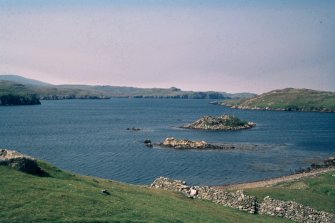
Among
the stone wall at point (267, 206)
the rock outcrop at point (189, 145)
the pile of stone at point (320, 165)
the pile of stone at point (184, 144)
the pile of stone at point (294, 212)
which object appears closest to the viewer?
the pile of stone at point (294, 212)

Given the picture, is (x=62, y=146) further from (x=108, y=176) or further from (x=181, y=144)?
(x=108, y=176)

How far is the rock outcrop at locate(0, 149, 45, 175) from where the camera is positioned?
3662 centimetres

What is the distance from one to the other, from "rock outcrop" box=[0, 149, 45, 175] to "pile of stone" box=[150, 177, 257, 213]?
699 inches

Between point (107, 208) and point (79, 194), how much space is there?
3.20 meters

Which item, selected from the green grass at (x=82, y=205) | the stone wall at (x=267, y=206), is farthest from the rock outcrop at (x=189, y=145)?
the green grass at (x=82, y=205)

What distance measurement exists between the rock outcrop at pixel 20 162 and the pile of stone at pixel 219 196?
699 inches

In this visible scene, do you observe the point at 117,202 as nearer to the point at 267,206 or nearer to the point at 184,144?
the point at 267,206

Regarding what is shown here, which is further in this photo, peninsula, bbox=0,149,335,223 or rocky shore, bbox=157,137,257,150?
rocky shore, bbox=157,137,257,150

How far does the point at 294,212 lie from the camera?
43.6m

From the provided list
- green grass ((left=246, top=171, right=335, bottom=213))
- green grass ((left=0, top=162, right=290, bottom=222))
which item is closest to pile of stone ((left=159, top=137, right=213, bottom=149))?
green grass ((left=246, top=171, right=335, bottom=213))

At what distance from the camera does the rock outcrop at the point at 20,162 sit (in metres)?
36.6

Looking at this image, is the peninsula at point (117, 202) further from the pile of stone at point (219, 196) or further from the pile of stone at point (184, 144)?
the pile of stone at point (184, 144)

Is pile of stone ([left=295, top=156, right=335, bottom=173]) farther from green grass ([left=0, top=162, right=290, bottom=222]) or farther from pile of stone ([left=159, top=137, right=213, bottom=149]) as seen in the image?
green grass ([left=0, top=162, right=290, bottom=222])

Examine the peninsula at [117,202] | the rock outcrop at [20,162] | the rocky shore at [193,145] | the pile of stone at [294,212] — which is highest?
the rock outcrop at [20,162]
